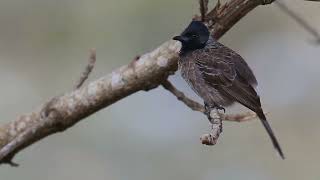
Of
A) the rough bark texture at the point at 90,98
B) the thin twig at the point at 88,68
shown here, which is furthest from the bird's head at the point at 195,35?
the thin twig at the point at 88,68

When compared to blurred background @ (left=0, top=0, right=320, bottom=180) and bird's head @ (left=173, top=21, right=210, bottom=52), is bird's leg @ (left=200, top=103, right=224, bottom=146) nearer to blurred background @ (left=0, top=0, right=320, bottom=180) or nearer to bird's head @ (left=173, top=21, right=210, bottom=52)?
bird's head @ (left=173, top=21, right=210, bottom=52)

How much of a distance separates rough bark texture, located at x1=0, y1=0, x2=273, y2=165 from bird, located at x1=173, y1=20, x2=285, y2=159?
13.5 inches

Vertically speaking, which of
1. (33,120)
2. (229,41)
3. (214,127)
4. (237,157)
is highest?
(214,127)

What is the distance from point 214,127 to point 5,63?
5643mm

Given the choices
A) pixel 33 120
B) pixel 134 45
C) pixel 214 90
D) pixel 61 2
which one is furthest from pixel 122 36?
pixel 214 90

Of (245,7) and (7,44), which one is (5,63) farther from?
(245,7)

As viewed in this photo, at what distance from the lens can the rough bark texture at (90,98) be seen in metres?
3.14

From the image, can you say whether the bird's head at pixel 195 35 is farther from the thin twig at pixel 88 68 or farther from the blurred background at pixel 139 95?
the blurred background at pixel 139 95

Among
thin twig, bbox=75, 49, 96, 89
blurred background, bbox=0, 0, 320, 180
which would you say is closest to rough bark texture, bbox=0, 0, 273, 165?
thin twig, bbox=75, 49, 96, 89

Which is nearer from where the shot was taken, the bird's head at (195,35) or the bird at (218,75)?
the bird's head at (195,35)

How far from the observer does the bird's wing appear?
2672 mm

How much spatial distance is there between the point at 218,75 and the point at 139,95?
441cm

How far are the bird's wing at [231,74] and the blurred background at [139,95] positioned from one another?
11.0ft

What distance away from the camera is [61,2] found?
801 cm
